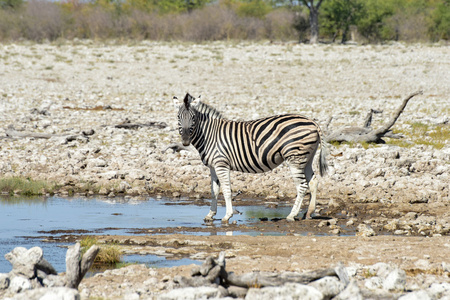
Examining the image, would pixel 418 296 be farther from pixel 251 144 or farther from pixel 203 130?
pixel 203 130

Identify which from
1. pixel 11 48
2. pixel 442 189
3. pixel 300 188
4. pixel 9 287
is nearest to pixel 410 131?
pixel 442 189

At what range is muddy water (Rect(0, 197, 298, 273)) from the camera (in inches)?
335

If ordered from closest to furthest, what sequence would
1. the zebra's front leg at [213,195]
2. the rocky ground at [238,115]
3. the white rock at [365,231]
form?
the white rock at [365,231], the zebra's front leg at [213,195], the rocky ground at [238,115]

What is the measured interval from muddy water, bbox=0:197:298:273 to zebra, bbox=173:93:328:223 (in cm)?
64

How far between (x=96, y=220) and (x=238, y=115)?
1085 centimetres

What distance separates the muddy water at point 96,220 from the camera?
851 centimetres

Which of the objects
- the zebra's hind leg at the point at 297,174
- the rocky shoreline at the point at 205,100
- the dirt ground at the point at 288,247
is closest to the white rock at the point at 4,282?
the dirt ground at the point at 288,247

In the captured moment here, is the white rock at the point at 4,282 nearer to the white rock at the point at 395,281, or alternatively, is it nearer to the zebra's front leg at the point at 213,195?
the white rock at the point at 395,281

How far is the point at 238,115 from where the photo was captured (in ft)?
67.9

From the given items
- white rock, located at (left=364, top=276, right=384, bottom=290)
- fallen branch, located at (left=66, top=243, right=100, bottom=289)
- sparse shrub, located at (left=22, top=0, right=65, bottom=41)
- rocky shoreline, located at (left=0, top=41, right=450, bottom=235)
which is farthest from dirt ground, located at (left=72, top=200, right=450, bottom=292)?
sparse shrub, located at (left=22, top=0, right=65, bottom=41)

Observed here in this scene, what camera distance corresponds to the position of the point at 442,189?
11.7 meters

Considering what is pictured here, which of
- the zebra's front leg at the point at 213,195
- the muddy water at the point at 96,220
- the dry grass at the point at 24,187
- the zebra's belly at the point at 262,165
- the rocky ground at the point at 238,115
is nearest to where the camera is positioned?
the muddy water at the point at 96,220

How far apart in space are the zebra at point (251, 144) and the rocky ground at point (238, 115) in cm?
97

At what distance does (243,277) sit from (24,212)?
6.17 m
